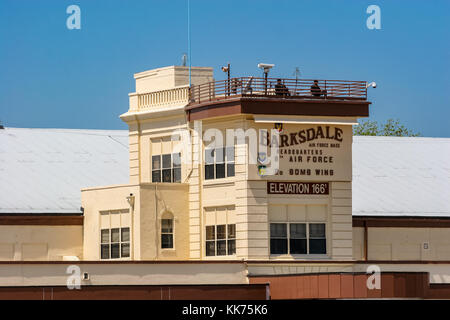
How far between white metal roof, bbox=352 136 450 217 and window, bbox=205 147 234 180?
1069cm

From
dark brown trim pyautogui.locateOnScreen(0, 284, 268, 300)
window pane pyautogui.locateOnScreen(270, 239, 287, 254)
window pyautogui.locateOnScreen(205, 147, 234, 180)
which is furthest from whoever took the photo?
window pyautogui.locateOnScreen(205, 147, 234, 180)

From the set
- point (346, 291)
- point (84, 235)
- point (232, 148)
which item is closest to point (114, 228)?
point (84, 235)

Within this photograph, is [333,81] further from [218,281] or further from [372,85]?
[218,281]

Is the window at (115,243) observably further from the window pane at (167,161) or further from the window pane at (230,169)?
the window pane at (230,169)

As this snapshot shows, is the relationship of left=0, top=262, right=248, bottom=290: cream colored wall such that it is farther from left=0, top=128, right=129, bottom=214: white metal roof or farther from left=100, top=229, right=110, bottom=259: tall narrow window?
left=0, top=128, right=129, bottom=214: white metal roof

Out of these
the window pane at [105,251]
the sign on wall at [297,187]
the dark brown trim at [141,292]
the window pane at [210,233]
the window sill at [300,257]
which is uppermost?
the sign on wall at [297,187]

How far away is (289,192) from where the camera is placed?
66250 millimetres

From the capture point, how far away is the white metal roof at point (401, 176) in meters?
76.6

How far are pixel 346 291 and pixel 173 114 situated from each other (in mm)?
12700

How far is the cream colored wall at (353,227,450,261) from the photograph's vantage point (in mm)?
73750

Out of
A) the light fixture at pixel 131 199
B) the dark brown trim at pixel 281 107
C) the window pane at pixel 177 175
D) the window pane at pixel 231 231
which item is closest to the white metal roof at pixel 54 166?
the light fixture at pixel 131 199

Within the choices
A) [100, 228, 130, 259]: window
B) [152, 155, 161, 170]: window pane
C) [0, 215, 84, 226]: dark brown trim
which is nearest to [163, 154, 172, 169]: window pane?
[152, 155, 161, 170]: window pane

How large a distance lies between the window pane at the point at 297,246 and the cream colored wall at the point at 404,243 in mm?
7219

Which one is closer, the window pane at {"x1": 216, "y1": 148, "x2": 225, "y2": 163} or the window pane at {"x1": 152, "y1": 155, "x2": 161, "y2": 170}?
the window pane at {"x1": 216, "y1": 148, "x2": 225, "y2": 163}
